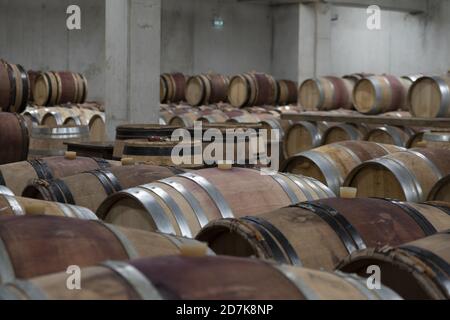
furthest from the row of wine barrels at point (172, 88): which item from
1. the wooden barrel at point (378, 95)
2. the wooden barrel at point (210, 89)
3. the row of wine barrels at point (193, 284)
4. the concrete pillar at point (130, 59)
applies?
the row of wine barrels at point (193, 284)

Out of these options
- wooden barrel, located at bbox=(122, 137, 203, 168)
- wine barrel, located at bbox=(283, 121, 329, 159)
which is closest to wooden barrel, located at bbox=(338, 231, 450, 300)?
wooden barrel, located at bbox=(122, 137, 203, 168)

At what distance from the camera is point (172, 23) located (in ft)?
64.1

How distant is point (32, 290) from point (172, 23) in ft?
Answer: 59.3

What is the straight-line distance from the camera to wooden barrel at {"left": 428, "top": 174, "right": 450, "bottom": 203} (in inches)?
188

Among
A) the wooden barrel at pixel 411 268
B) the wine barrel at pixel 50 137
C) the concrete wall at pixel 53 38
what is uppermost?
the concrete wall at pixel 53 38

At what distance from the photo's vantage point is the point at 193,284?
1.90 meters

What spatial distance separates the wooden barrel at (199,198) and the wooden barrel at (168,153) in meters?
1.19

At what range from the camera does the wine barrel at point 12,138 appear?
6.45m

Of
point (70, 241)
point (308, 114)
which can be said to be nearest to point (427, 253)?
point (70, 241)

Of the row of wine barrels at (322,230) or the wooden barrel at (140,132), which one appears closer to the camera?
the row of wine barrels at (322,230)

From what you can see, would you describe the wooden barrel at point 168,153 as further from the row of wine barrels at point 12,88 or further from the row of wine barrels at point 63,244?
the row of wine barrels at point 63,244

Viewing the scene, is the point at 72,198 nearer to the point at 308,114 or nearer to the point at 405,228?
the point at 405,228

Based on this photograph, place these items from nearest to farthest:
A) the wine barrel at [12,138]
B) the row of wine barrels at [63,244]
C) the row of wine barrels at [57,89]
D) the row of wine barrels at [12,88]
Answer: the row of wine barrels at [63,244] < the wine barrel at [12,138] < the row of wine barrels at [12,88] < the row of wine barrels at [57,89]

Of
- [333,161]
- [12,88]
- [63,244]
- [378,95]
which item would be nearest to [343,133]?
[378,95]
